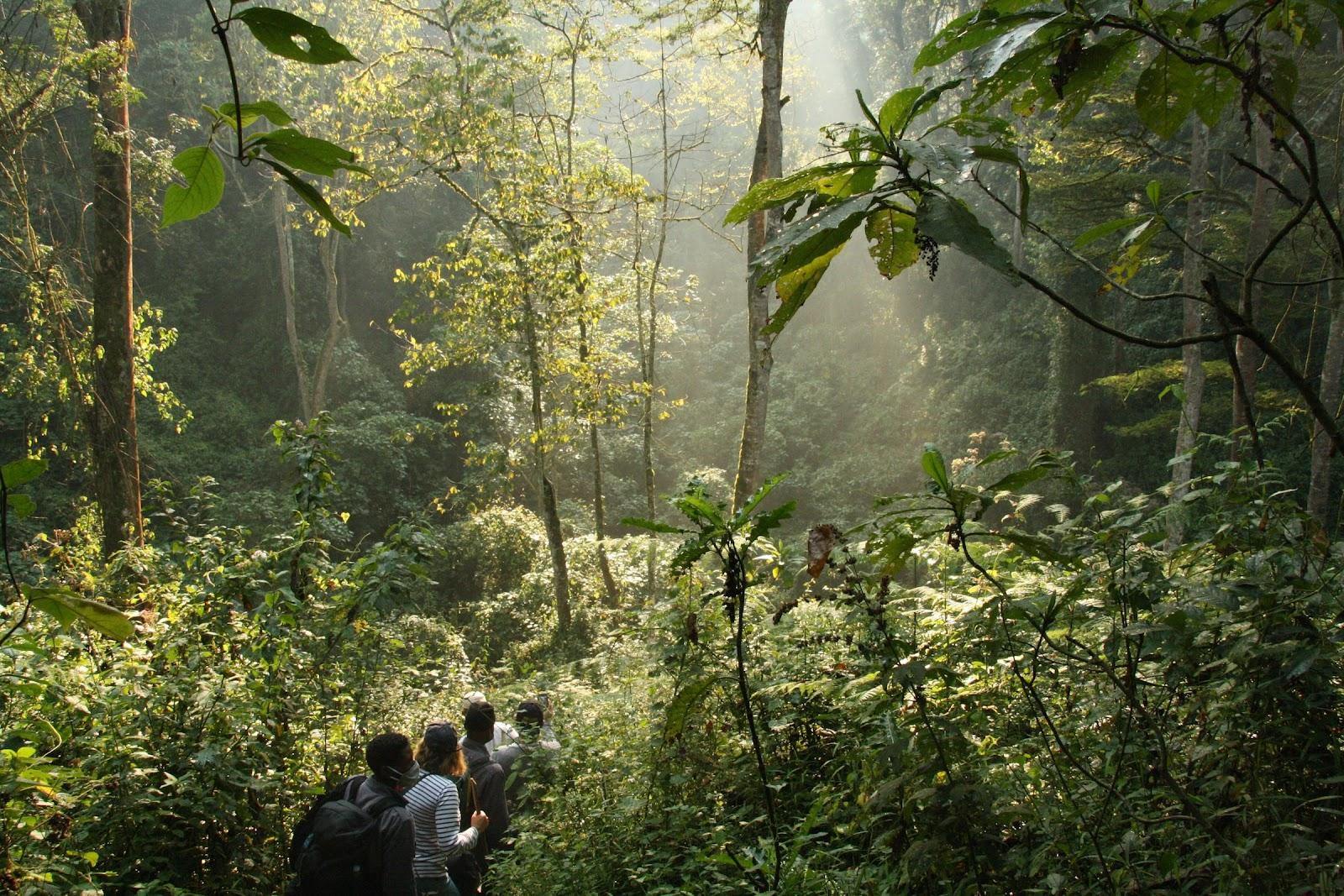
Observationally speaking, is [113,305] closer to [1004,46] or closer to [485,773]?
[485,773]

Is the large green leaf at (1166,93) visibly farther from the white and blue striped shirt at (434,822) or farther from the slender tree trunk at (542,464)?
the slender tree trunk at (542,464)

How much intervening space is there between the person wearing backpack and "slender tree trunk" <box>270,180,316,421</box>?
16.1m

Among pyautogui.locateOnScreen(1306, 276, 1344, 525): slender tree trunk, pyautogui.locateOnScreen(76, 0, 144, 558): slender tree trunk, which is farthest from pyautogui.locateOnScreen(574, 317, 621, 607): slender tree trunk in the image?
pyautogui.locateOnScreen(1306, 276, 1344, 525): slender tree trunk

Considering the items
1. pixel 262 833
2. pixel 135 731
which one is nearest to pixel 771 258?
pixel 135 731

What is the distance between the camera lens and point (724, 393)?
80.2 feet

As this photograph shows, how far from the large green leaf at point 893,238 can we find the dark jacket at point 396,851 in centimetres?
284

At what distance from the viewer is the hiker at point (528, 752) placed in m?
3.98

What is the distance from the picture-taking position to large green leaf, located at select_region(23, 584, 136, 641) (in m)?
0.90

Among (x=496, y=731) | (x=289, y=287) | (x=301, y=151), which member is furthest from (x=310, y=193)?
(x=289, y=287)

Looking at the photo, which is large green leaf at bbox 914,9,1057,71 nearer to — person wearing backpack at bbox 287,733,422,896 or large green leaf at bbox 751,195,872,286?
large green leaf at bbox 751,195,872,286

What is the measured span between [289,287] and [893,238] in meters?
20.4

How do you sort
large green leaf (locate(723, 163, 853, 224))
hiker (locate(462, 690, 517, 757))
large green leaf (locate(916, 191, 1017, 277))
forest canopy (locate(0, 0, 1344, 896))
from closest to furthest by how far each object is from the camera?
large green leaf (locate(916, 191, 1017, 277)) → large green leaf (locate(723, 163, 853, 224)) → forest canopy (locate(0, 0, 1344, 896)) → hiker (locate(462, 690, 517, 757))

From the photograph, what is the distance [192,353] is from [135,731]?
18898 millimetres

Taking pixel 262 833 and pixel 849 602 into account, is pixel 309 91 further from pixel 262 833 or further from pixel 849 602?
pixel 849 602
